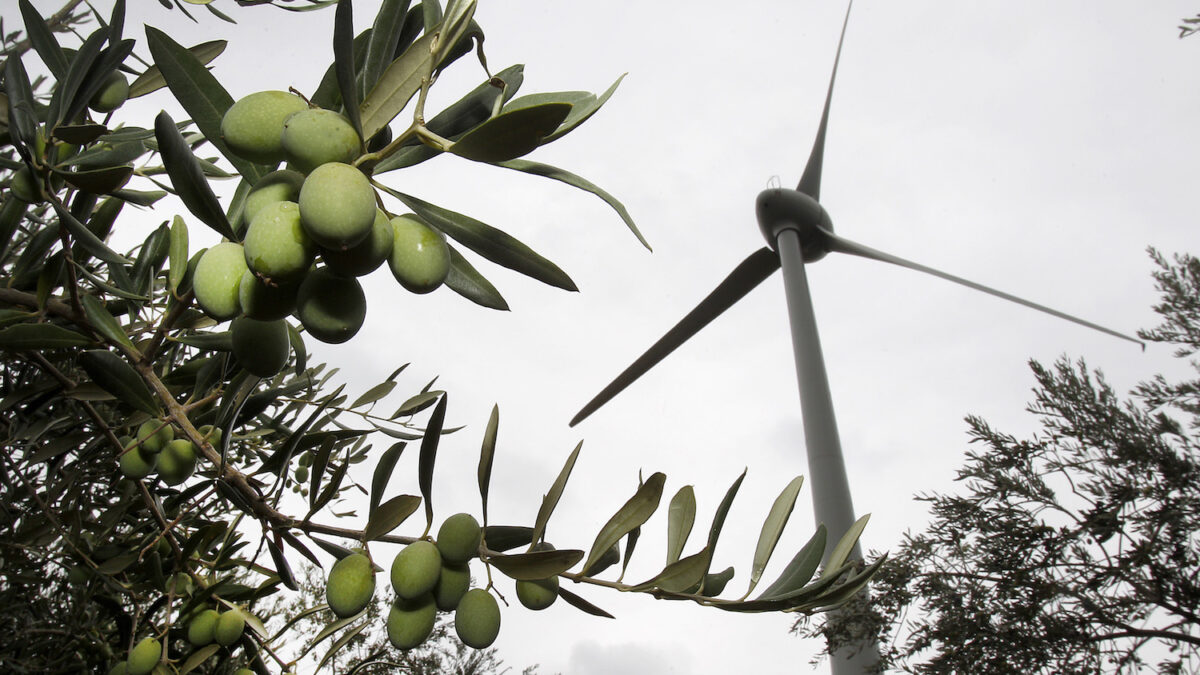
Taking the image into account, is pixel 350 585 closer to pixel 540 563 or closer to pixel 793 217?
pixel 540 563

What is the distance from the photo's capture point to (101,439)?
1.51m

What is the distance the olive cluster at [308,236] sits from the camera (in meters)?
0.58

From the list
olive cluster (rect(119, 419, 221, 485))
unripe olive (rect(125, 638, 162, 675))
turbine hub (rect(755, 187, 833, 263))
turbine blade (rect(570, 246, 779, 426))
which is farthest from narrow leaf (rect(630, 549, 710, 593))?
turbine hub (rect(755, 187, 833, 263))

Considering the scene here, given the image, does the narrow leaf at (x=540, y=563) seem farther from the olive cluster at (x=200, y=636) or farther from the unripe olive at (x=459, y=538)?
the olive cluster at (x=200, y=636)

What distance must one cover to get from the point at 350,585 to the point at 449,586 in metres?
0.11

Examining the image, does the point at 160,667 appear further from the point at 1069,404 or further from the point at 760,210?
the point at 760,210

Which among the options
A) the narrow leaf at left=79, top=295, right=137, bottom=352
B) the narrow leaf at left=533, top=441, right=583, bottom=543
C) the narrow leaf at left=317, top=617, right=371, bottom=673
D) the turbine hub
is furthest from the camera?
the turbine hub

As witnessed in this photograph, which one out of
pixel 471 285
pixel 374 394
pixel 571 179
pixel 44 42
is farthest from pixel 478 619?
pixel 44 42

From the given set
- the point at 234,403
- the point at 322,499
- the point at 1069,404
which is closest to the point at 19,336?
the point at 234,403

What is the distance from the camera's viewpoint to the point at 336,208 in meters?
0.57

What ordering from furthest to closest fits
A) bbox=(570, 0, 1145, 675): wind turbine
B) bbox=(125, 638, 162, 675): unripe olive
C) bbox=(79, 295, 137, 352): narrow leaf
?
bbox=(570, 0, 1145, 675): wind turbine, bbox=(125, 638, 162, 675): unripe olive, bbox=(79, 295, 137, 352): narrow leaf

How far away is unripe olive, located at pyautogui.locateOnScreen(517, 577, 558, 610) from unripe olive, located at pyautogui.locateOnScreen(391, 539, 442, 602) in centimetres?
11

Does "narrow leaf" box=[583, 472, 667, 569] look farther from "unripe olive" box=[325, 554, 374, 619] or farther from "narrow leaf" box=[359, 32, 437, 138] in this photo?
"narrow leaf" box=[359, 32, 437, 138]

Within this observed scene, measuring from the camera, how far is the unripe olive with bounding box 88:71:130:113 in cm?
124
